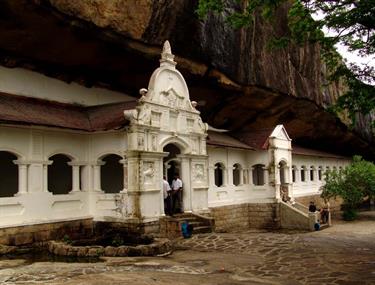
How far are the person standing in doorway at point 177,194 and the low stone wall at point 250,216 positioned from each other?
13.6 ft

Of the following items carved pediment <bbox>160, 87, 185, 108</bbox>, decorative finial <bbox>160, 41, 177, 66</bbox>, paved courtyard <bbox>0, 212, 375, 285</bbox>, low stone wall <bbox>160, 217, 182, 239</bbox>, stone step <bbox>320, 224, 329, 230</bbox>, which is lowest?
stone step <bbox>320, 224, 329, 230</bbox>

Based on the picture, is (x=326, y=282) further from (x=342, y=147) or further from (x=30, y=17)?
(x=342, y=147)

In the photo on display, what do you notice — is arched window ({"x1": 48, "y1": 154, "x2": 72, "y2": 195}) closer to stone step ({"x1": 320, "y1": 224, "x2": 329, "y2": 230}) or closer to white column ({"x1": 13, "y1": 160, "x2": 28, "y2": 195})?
white column ({"x1": 13, "y1": 160, "x2": 28, "y2": 195})

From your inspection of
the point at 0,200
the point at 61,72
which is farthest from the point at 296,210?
the point at 0,200

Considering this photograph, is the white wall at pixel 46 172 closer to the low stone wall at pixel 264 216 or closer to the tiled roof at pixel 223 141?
the tiled roof at pixel 223 141

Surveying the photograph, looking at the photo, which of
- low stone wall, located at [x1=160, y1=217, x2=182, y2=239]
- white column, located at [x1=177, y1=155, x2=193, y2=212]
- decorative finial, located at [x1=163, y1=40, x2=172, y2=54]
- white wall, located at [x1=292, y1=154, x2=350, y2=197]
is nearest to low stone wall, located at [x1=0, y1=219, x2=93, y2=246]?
low stone wall, located at [x1=160, y1=217, x2=182, y2=239]

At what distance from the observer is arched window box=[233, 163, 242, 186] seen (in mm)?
23375

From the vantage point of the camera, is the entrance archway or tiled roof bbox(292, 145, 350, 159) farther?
tiled roof bbox(292, 145, 350, 159)

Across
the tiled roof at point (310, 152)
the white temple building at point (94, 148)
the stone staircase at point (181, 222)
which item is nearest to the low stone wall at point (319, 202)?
the tiled roof at point (310, 152)

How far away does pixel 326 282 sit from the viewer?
9133mm

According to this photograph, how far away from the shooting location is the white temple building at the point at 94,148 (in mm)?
13828

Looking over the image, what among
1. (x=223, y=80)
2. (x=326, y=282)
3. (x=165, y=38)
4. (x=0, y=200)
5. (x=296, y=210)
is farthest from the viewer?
(x=296, y=210)

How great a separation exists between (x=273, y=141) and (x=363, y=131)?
12.6 metres

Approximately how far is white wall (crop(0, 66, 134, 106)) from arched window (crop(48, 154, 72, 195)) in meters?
2.37
